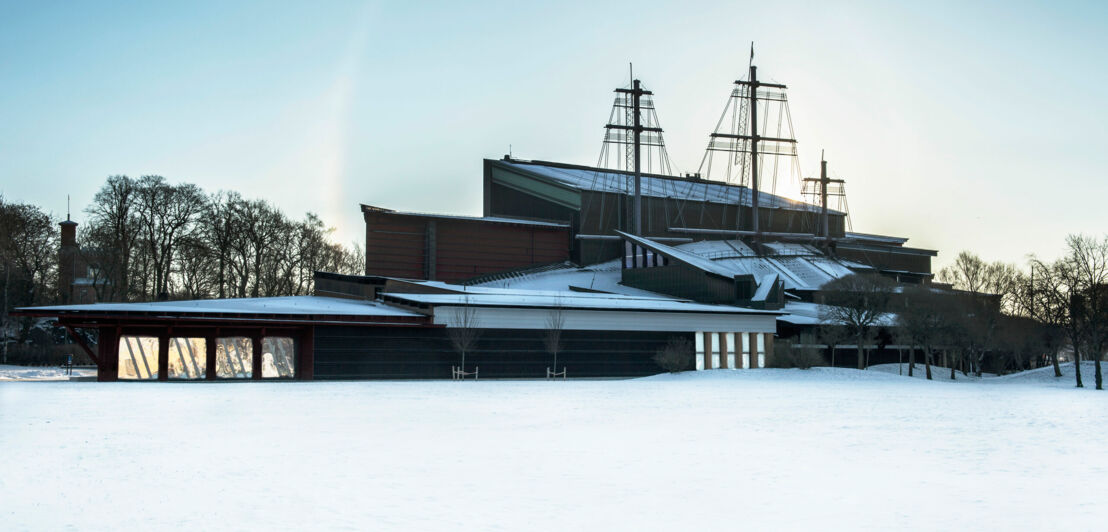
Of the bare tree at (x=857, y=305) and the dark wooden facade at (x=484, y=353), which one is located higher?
the bare tree at (x=857, y=305)

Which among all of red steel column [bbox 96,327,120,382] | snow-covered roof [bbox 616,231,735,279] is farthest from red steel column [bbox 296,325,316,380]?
snow-covered roof [bbox 616,231,735,279]

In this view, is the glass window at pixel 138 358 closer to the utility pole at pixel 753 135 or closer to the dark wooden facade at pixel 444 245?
the dark wooden facade at pixel 444 245

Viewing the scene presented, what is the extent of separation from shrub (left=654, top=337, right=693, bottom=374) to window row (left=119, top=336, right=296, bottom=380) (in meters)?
18.3

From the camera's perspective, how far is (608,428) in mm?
21203

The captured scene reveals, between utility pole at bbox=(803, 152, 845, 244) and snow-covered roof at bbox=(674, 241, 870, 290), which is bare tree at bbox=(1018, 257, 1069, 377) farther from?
utility pole at bbox=(803, 152, 845, 244)

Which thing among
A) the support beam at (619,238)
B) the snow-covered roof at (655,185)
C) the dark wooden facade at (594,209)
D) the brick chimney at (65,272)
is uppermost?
the snow-covered roof at (655,185)

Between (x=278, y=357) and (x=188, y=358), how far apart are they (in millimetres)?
3770

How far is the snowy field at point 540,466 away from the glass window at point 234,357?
51.6ft

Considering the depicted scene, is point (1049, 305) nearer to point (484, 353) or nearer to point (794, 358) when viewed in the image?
point (794, 358)

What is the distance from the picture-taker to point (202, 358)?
4384 cm

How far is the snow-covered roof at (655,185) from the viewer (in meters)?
79.1

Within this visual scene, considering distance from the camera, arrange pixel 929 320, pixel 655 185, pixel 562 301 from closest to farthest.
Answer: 1. pixel 562 301
2. pixel 929 320
3. pixel 655 185

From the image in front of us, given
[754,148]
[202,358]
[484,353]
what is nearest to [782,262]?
[754,148]

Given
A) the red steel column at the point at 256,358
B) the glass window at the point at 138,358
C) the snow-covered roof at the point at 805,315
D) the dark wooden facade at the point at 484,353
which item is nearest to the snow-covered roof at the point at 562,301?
the dark wooden facade at the point at 484,353
